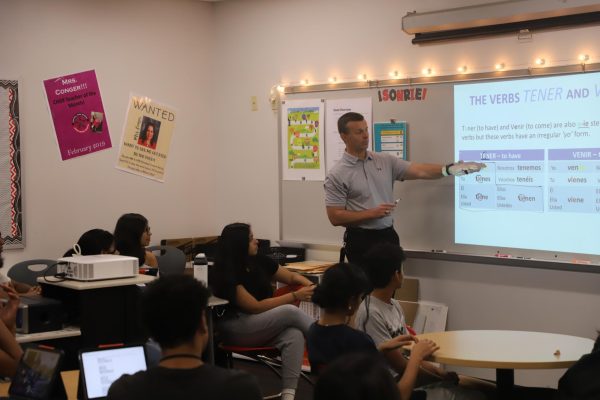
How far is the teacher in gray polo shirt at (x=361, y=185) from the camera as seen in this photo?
541 cm

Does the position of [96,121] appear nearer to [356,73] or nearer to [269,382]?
[356,73]

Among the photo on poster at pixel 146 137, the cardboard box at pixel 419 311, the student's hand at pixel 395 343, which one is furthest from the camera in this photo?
the photo on poster at pixel 146 137

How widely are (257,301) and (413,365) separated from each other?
1.79 m

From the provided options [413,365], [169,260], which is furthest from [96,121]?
[413,365]

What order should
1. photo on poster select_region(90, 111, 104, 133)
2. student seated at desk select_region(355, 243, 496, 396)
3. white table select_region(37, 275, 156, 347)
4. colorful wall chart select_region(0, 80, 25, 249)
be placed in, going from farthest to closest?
photo on poster select_region(90, 111, 104, 133) < colorful wall chart select_region(0, 80, 25, 249) < white table select_region(37, 275, 156, 347) < student seated at desk select_region(355, 243, 496, 396)

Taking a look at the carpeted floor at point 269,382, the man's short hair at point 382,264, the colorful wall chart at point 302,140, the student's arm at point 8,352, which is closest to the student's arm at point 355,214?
the colorful wall chart at point 302,140

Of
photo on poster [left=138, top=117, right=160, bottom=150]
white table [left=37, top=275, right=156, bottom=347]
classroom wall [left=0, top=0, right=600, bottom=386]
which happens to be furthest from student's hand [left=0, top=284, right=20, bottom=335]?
photo on poster [left=138, top=117, right=160, bottom=150]

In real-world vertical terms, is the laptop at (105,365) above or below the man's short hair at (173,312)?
below

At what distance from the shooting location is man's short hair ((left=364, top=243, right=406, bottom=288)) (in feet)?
11.9

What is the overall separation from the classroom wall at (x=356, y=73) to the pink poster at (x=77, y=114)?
1.10m

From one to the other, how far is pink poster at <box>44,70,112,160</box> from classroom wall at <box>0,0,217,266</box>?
0.05m

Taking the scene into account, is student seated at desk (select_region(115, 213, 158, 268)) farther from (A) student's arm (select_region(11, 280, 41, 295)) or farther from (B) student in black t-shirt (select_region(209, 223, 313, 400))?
(B) student in black t-shirt (select_region(209, 223, 313, 400))

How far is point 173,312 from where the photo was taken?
2.30 metres

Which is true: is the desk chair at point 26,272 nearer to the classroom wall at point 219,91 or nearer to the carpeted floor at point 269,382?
the classroom wall at point 219,91
